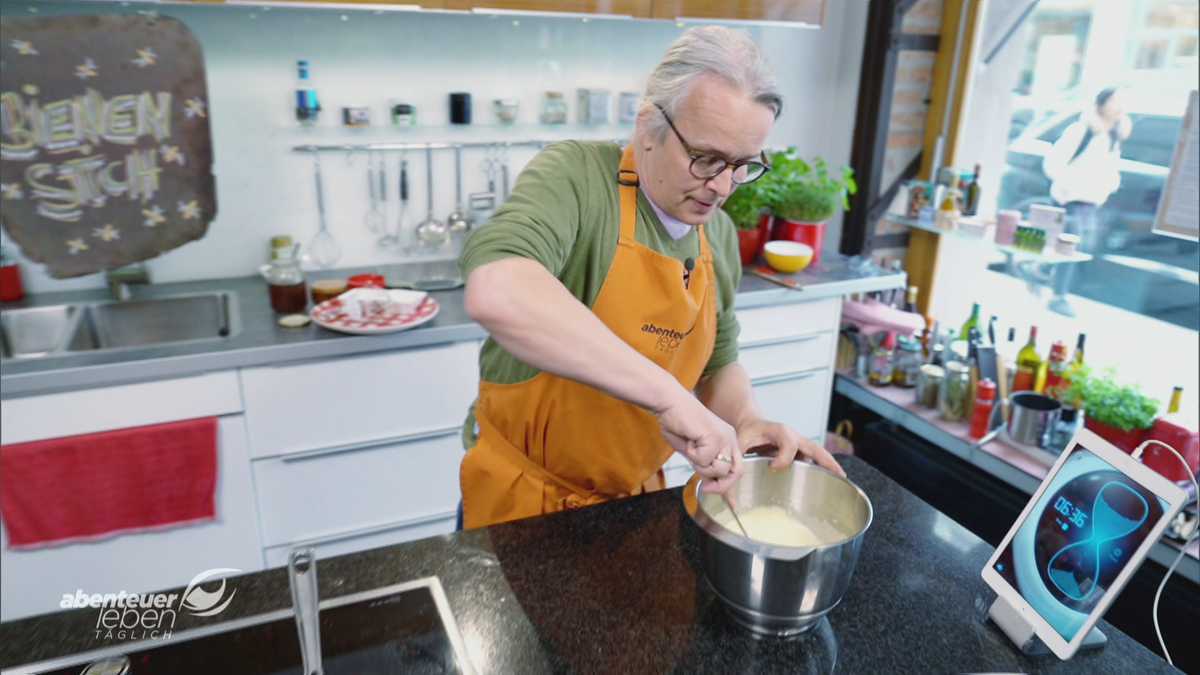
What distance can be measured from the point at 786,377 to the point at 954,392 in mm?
503

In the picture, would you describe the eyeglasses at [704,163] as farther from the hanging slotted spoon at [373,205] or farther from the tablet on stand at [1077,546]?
the hanging slotted spoon at [373,205]

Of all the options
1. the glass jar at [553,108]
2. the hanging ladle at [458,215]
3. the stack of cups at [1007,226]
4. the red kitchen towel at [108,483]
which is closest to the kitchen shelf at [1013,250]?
the stack of cups at [1007,226]

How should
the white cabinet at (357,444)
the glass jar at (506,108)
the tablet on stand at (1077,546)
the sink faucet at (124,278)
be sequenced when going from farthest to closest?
the glass jar at (506,108) → the sink faucet at (124,278) → the white cabinet at (357,444) → the tablet on stand at (1077,546)

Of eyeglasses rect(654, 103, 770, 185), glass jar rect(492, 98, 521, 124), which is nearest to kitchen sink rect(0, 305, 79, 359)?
glass jar rect(492, 98, 521, 124)

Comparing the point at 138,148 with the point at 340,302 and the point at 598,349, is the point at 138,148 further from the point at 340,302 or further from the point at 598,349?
the point at 598,349

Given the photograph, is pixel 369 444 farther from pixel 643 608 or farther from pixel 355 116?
pixel 643 608

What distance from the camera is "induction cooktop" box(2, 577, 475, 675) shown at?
0.82 meters

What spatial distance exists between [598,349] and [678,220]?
1.12 feet

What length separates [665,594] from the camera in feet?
3.11

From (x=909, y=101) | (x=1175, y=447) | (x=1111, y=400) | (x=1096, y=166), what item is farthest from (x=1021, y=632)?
(x=909, y=101)

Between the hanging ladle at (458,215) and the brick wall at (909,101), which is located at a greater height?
the brick wall at (909,101)

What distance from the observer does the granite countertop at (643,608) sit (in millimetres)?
851

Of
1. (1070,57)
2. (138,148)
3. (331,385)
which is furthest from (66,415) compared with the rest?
(1070,57)

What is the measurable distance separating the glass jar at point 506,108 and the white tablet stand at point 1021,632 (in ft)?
6.56
